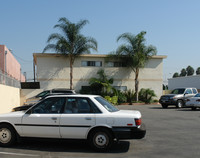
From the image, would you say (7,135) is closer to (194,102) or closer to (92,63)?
(194,102)

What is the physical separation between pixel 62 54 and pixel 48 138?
2365 cm

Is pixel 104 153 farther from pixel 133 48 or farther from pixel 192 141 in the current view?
pixel 133 48

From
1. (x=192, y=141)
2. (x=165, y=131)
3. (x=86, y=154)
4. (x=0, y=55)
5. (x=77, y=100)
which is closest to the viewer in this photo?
(x=86, y=154)

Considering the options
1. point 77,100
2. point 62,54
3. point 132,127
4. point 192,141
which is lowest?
point 192,141

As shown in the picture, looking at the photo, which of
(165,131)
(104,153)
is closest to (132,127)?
(104,153)

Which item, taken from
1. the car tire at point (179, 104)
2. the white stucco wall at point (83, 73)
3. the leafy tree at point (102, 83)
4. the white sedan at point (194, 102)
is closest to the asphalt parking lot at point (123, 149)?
the white sedan at point (194, 102)

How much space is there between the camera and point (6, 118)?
7.88 metres

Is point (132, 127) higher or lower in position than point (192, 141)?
higher

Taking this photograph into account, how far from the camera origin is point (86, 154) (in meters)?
7.20

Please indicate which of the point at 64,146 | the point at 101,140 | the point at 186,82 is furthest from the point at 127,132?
the point at 186,82

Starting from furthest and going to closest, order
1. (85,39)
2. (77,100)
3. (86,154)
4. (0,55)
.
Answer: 1. (0,55)
2. (85,39)
3. (77,100)
4. (86,154)

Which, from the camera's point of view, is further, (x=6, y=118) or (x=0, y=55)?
(x=0, y=55)

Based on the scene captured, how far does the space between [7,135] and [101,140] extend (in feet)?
9.32

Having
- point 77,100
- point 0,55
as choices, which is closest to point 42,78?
point 0,55
